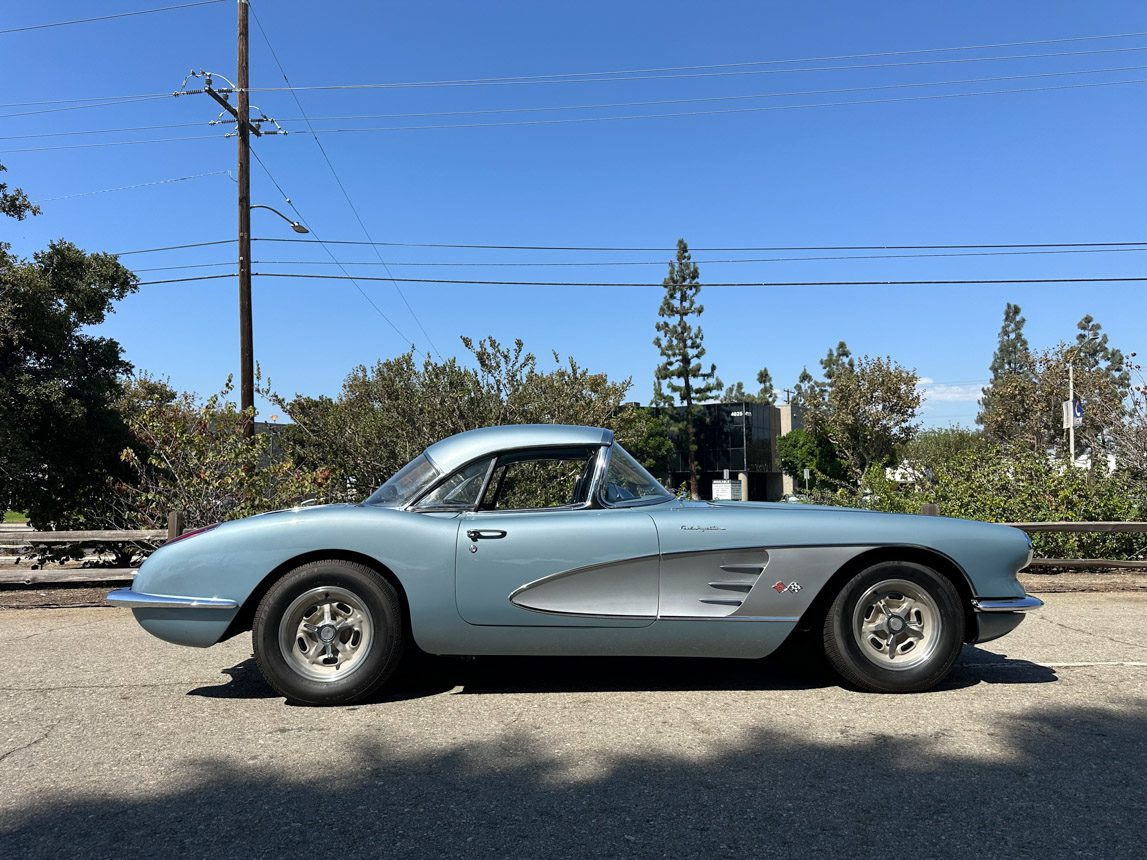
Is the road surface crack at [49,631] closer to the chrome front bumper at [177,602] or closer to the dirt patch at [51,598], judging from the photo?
the dirt patch at [51,598]

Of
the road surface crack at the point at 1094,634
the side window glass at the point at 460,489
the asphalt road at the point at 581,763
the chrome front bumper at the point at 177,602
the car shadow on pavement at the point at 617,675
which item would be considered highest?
the side window glass at the point at 460,489

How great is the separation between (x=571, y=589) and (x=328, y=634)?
1.30 meters

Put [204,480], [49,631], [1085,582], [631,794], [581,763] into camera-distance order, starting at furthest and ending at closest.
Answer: [204,480]
[1085,582]
[49,631]
[581,763]
[631,794]

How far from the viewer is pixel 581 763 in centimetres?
347

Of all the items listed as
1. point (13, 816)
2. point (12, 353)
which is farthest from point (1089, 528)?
point (12, 353)

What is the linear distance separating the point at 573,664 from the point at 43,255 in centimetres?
1041

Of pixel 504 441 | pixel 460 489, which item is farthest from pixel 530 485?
pixel 460 489

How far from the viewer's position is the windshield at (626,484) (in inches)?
184

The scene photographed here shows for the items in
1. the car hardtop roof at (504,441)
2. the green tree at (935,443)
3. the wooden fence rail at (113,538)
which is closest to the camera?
the car hardtop roof at (504,441)

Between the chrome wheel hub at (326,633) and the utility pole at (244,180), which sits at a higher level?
the utility pole at (244,180)

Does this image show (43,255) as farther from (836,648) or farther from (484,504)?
(836,648)

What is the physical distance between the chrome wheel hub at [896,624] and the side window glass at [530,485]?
1.64 metres

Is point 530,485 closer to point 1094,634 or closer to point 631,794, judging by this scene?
point 631,794

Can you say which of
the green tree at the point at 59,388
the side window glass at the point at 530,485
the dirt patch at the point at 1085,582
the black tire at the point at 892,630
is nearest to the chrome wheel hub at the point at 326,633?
the side window glass at the point at 530,485
